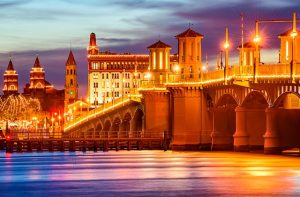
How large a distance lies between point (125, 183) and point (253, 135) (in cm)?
5986

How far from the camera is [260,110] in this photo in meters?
116

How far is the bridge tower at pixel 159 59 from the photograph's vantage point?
13825cm

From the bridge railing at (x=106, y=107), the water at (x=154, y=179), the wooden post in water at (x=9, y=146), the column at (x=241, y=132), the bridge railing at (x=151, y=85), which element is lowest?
the water at (x=154, y=179)

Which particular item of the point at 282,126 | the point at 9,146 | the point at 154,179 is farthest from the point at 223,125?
the point at 154,179

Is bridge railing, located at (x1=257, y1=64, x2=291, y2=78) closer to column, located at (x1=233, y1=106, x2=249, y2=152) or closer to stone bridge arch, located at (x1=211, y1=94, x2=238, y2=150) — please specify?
column, located at (x1=233, y1=106, x2=249, y2=152)

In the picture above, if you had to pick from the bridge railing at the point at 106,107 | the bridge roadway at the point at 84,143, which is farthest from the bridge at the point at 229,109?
the bridge railing at the point at 106,107

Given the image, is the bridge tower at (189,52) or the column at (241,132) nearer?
the column at (241,132)

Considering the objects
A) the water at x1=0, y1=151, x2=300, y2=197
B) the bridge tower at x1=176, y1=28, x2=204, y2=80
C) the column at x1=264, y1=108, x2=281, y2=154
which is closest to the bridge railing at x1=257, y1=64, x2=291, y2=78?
the column at x1=264, y1=108, x2=281, y2=154

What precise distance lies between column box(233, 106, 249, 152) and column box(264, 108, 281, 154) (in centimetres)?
669

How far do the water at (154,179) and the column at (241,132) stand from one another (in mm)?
23508

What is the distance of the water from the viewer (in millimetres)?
53812

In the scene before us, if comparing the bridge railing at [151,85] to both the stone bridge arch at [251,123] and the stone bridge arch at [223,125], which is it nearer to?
the stone bridge arch at [223,125]

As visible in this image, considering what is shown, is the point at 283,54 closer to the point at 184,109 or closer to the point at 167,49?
the point at 184,109

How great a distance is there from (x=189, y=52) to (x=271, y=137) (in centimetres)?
2475
